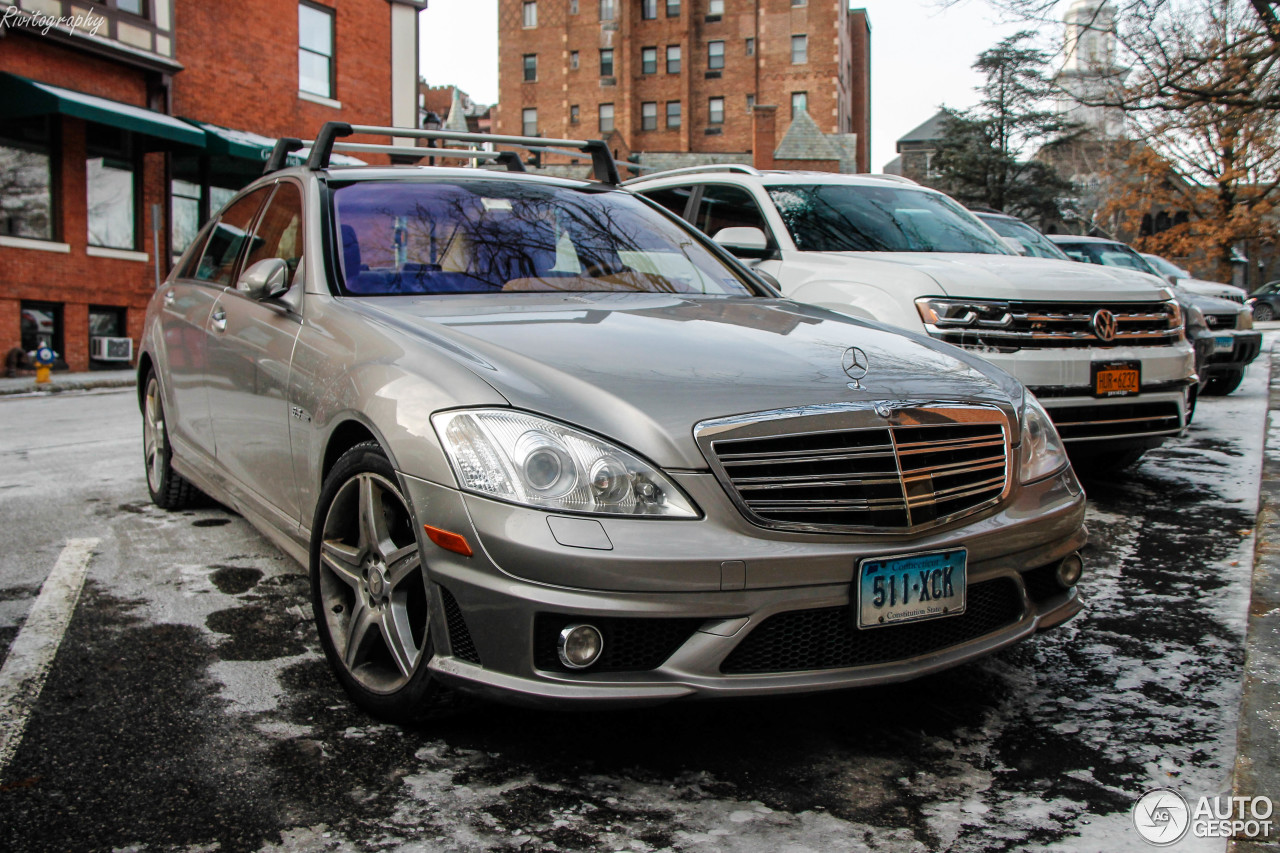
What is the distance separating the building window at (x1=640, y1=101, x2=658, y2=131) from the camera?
202ft

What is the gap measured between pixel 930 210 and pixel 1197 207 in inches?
1378

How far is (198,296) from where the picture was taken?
4.87 metres

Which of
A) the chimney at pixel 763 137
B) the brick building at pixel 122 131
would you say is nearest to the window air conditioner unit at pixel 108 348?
the brick building at pixel 122 131

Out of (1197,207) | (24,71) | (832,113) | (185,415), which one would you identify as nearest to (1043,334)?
(185,415)

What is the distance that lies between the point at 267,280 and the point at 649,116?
6027cm

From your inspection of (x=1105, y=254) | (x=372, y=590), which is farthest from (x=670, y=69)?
(x=372, y=590)

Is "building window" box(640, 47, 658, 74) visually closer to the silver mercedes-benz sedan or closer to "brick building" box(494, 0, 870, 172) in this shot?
"brick building" box(494, 0, 870, 172)

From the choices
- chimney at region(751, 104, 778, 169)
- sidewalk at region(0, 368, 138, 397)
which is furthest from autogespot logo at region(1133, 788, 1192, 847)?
chimney at region(751, 104, 778, 169)

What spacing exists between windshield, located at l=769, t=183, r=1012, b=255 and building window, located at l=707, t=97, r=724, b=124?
5525 cm

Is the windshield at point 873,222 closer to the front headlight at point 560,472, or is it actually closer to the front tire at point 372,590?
the front tire at point 372,590

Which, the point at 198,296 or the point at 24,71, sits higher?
the point at 24,71

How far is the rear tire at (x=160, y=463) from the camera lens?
5.43 meters

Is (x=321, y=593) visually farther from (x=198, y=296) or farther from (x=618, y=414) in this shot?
(x=198, y=296)

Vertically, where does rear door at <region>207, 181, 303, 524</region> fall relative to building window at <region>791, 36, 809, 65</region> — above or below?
below
